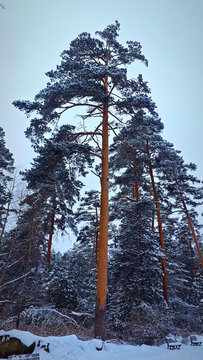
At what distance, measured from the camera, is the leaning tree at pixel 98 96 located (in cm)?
971

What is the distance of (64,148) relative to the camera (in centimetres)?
897

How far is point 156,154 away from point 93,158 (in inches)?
301

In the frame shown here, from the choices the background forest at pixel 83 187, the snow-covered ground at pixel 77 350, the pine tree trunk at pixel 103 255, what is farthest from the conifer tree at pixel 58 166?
the snow-covered ground at pixel 77 350

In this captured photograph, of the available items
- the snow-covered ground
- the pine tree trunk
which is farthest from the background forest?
the snow-covered ground

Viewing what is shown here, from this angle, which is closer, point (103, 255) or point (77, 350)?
point (77, 350)

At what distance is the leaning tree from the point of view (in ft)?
31.9

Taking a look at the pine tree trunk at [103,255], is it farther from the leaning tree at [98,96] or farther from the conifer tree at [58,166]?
the conifer tree at [58,166]

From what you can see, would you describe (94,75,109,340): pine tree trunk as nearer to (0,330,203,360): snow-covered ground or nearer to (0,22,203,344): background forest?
(0,22,203,344): background forest

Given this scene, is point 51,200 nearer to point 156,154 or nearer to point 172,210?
point 156,154

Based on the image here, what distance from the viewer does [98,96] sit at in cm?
1055

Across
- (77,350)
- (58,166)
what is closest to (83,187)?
(58,166)

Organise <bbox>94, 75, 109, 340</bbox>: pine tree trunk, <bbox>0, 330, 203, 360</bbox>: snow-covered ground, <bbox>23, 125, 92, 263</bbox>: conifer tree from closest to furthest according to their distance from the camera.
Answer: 1. <bbox>0, 330, 203, 360</bbox>: snow-covered ground
2. <bbox>94, 75, 109, 340</bbox>: pine tree trunk
3. <bbox>23, 125, 92, 263</bbox>: conifer tree

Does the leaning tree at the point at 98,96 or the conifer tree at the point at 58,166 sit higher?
the leaning tree at the point at 98,96

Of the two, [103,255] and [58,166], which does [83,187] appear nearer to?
[58,166]
